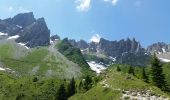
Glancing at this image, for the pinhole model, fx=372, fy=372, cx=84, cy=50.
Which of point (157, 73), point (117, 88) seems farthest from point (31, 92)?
point (117, 88)

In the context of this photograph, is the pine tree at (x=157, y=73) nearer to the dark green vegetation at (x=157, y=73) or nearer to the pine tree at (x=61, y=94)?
the dark green vegetation at (x=157, y=73)

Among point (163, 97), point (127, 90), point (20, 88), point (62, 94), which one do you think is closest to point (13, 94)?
point (20, 88)

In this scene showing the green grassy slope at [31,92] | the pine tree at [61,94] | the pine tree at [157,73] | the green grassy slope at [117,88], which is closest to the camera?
the green grassy slope at [117,88]

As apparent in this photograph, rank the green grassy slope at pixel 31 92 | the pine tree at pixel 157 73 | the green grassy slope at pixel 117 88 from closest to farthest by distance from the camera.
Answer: the green grassy slope at pixel 117 88
the pine tree at pixel 157 73
the green grassy slope at pixel 31 92

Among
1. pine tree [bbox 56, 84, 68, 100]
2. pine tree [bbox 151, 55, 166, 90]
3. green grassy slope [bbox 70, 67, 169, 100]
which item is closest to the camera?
green grassy slope [bbox 70, 67, 169, 100]

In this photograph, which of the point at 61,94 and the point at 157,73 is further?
the point at 61,94

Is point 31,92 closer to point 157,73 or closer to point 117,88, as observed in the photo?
point 157,73

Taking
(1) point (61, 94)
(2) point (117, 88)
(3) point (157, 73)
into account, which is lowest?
(1) point (61, 94)

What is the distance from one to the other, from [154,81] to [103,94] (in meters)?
17.9

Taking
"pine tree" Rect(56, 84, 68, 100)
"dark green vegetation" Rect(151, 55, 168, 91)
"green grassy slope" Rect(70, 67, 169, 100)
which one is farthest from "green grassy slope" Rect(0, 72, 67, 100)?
"dark green vegetation" Rect(151, 55, 168, 91)

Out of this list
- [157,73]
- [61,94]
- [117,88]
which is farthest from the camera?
[61,94]

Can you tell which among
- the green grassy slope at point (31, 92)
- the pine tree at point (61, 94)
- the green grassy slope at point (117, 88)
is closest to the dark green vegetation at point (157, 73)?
the green grassy slope at point (117, 88)

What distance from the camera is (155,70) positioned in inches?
4589

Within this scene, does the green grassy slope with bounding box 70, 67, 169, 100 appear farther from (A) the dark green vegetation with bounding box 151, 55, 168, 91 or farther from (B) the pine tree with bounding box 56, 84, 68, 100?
(B) the pine tree with bounding box 56, 84, 68, 100
